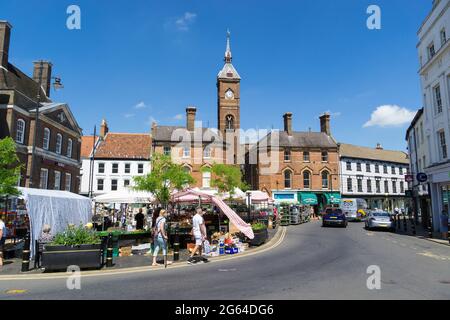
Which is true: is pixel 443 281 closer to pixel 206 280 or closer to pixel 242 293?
pixel 242 293

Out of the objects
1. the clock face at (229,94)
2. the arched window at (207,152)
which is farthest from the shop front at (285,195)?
the clock face at (229,94)

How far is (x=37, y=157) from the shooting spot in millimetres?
26359

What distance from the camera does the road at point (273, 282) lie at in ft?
22.3

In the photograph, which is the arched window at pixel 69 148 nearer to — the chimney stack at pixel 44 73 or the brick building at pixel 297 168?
the chimney stack at pixel 44 73

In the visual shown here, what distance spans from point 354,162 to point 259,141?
15.2 m

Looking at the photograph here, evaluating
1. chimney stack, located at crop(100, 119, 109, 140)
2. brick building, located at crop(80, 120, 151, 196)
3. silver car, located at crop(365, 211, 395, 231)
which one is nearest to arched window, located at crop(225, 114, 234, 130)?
brick building, located at crop(80, 120, 151, 196)

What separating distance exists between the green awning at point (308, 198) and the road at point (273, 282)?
33496mm

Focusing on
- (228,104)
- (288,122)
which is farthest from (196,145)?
(288,122)

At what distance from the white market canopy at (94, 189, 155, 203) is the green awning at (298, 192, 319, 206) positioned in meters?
29.9

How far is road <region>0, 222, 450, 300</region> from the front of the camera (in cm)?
680

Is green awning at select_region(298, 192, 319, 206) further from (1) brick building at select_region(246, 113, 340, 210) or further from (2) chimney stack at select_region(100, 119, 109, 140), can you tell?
(2) chimney stack at select_region(100, 119, 109, 140)

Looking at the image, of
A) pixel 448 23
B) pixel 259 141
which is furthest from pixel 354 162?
pixel 448 23

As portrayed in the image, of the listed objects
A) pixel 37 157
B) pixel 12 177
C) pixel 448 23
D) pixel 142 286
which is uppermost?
pixel 448 23

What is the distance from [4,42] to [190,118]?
25.0 m
